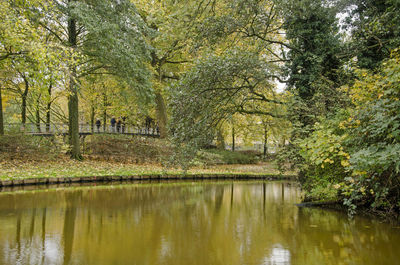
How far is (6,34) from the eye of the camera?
32.9 feet

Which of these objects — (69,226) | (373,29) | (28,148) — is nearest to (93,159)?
(28,148)

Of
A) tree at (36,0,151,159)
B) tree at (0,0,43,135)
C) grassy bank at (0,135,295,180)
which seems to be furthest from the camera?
tree at (36,0,151,159)

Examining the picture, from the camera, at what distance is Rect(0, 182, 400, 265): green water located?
17.1ft

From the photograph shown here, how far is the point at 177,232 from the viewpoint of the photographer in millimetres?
6691

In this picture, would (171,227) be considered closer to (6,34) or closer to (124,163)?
(6,34)

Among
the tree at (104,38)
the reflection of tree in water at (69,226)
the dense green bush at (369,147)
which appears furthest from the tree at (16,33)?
the dense green bush at (369,147)

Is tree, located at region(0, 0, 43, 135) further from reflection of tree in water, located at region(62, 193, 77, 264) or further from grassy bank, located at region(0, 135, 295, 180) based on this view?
grassy bank, located at region(0, 135, 295, 180)

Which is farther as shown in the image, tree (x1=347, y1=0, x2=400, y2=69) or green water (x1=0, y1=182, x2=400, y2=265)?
tree (x1=347, y1=0, x2=400, y2=69)

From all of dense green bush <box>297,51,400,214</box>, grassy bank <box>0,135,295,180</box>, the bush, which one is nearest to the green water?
dense green bush <box>297,51,400,214</box>

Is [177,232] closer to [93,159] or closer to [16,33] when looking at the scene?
[16,33]

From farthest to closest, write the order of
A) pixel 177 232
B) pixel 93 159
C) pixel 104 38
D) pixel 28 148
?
pixel 93 159, pixel 28 148, pixel 104 38, pixel 177 232

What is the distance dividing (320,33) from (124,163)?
13.0 meters

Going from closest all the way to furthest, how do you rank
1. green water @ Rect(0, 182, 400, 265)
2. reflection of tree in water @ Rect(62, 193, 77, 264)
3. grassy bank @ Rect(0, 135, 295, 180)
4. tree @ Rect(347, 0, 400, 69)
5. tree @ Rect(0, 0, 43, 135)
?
1. green water @ Rect(0, 182, 400, 265)
2. reflection of tree in water @ Rect(62, 193, 77, 264)
3. tree @ Rect(347, 0, 400, 69)
4. tree @ Rect(0, 0, 43, 135)
5. grassy bank @ Rect(0, 135, 295, 180)

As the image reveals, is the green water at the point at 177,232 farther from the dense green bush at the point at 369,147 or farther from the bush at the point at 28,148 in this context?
the bush at the point at 28,148
